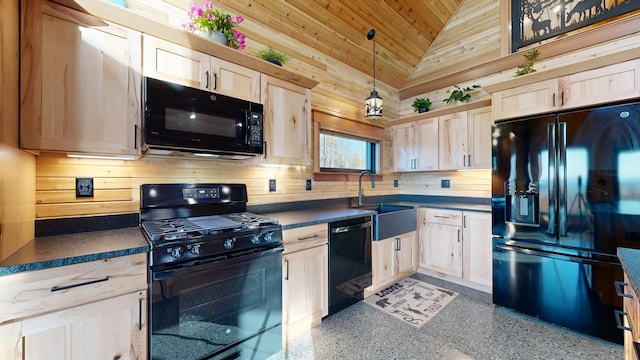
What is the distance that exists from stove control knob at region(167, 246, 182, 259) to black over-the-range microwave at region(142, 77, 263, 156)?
64cm

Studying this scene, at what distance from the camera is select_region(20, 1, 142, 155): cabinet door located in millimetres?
1214

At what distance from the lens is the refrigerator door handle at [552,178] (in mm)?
2086

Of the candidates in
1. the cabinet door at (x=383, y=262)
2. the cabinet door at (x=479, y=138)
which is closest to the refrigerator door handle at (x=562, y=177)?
the cabinet door at (x=479, y=138)

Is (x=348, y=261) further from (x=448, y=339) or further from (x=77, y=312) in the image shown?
(x=77, y=312)

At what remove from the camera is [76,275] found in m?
1.07

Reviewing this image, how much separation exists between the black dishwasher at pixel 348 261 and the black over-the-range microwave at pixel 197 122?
105 cm

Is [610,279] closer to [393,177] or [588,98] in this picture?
[588,98]

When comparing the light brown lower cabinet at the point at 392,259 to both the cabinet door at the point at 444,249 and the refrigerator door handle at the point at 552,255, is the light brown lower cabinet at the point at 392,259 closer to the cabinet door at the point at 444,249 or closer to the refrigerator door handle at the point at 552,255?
the cabinet door at the point at 444,249

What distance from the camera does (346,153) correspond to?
338 cm

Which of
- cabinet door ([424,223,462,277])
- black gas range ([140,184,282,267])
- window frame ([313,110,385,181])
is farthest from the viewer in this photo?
cabinet door ([424,223,462,277])

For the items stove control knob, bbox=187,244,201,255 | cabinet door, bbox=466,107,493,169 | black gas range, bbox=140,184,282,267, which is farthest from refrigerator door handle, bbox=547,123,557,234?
stove control knob, bbox=187,244,201,255

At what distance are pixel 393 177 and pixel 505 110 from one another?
5.84 feet

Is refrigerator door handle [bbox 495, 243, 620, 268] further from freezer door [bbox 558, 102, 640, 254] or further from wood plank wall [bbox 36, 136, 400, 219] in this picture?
wood plank wall [bbox 36, 136, 400, 219]

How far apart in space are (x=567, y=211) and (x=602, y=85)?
1.03 m
